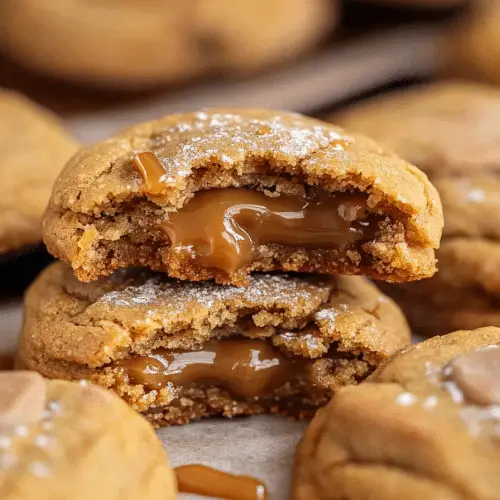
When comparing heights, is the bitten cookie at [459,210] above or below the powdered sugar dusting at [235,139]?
below

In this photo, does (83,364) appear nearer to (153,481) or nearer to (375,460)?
(153,481)

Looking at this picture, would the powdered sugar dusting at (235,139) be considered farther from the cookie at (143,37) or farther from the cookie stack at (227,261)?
the cookie at (143,37)

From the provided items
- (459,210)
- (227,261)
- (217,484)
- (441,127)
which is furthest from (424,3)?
(217,484)

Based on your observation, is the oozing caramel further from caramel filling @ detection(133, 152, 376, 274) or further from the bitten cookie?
the bitten cookie

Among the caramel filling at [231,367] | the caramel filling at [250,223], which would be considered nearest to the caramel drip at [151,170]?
the caramel filling at [250,223]

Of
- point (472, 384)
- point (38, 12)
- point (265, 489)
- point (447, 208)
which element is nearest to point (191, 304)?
point (265, 489)

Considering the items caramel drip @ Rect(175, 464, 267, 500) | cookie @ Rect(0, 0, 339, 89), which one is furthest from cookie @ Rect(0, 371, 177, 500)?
cookie @ Rect(0, 0, 339, 89)

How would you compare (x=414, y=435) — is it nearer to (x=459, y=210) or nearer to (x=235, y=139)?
(x=235, y=139)
